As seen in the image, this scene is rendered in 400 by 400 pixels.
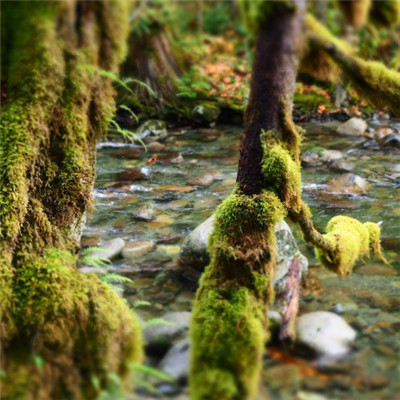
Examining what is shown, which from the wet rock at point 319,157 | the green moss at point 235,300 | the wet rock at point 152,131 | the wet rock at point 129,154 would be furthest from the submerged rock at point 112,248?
the wet rock at point 152,131

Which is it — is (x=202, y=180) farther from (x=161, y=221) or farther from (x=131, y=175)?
(x=161, y=221)

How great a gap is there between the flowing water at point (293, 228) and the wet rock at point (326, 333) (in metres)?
0.08

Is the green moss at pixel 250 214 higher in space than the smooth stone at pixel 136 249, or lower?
higher

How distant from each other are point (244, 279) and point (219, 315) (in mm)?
347

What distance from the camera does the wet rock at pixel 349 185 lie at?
21.2 feet

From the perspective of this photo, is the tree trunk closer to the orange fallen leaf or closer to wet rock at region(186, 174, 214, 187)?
wet rock at region(186, 174, 214, 187)

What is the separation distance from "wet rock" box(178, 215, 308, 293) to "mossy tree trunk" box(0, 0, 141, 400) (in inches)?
43.0

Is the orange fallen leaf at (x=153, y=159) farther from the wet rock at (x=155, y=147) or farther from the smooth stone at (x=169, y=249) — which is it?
the smooth stone at (x=169, y=249)

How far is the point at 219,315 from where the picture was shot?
8.75ft

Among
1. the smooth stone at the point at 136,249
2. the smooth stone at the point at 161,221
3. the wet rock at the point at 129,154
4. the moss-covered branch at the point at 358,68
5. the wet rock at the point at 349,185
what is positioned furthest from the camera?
the wet rock at the point at 129,154

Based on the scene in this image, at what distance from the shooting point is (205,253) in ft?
13.1

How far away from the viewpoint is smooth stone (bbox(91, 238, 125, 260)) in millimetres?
4298

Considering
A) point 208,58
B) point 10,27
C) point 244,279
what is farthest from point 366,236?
point 208,58

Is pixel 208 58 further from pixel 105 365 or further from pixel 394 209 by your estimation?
pixel 105 365
